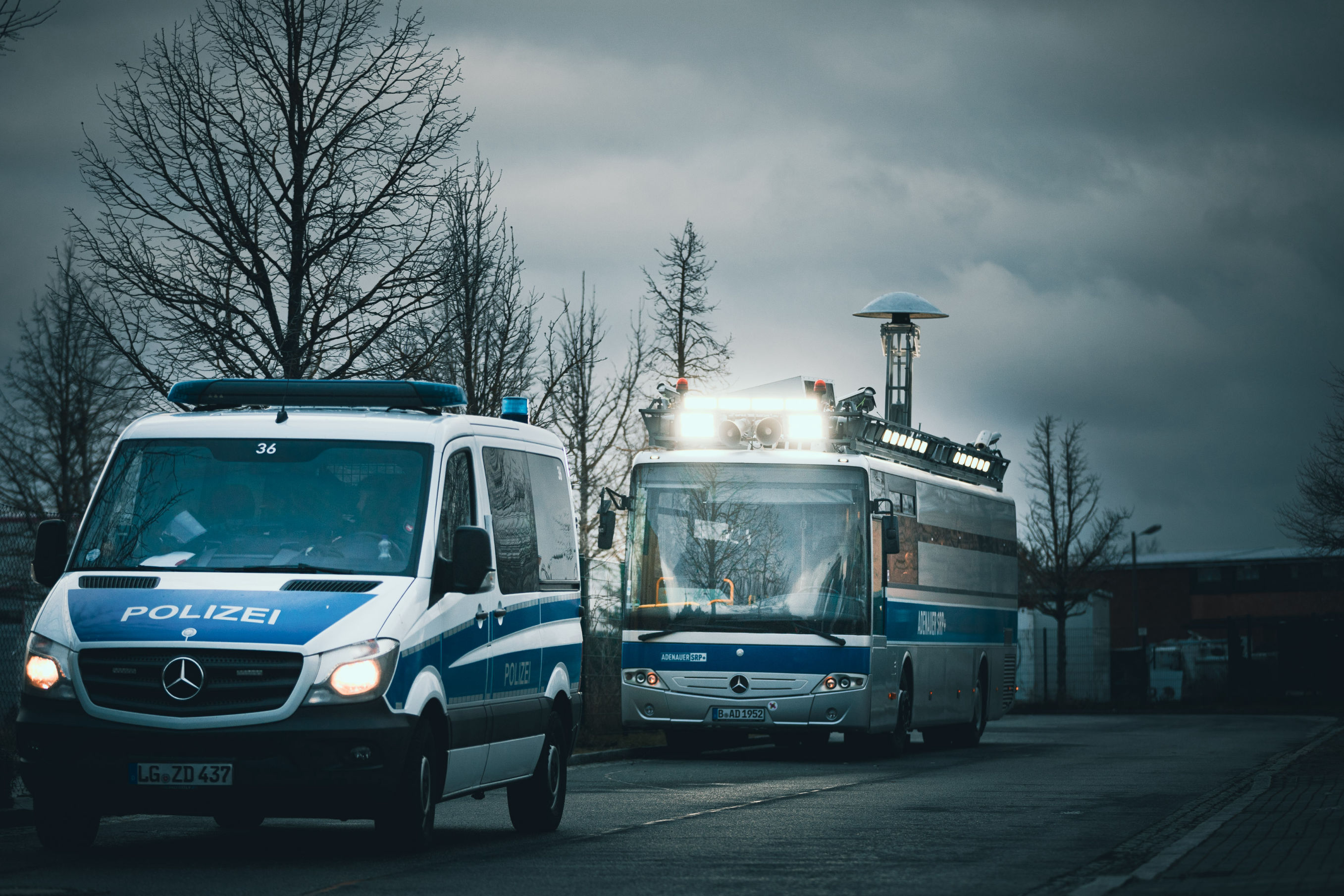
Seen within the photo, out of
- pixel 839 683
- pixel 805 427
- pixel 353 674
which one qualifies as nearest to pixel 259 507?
pixel 353 674

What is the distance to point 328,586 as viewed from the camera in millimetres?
10328

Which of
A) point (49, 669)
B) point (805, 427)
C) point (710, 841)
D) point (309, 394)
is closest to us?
point (49, 669)

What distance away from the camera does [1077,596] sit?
166 feet

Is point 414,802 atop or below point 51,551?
below

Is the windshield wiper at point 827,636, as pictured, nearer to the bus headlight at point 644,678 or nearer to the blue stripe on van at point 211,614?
the bus headlight at point 644,678

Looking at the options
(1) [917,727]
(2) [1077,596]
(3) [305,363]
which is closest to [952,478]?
(1) [917,727]

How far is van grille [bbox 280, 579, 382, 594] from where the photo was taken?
1029 cm

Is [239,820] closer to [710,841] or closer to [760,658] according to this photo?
[710,841]

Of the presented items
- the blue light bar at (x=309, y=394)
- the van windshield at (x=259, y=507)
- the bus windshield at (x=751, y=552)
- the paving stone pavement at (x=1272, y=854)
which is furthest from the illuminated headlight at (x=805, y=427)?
the van windshield at (x=259, y=507)

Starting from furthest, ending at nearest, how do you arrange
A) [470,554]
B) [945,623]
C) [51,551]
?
[945,623] < [51,551] < [470,554]

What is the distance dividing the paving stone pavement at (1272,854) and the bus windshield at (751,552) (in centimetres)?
617

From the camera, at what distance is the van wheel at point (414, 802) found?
33.5 ft

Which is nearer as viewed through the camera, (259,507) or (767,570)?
(259,507)

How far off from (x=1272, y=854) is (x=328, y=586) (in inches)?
228
